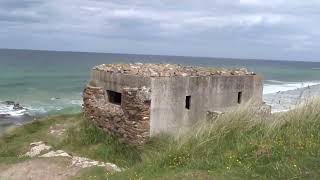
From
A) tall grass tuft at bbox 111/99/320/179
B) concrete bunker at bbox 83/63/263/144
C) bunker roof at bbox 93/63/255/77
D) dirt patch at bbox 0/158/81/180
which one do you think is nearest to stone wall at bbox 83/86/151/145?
concrete bunker at bbox 83/63/263/144

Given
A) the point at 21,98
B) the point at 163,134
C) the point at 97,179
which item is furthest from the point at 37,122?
the point at 21,98

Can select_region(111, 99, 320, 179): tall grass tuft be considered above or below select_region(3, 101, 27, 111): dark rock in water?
above

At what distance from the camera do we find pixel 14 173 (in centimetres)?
1068

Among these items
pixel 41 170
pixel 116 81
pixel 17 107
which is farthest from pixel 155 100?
pixel 17 107

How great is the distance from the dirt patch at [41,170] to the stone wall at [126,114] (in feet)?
7.45

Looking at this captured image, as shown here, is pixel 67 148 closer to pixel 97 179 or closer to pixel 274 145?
pixel 97 179

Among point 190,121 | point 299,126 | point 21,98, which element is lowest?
point 21,98

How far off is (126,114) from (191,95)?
6.35 ft

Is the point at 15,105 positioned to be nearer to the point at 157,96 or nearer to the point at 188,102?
the point at 188,102

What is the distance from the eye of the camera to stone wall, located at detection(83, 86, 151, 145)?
41.2 feet

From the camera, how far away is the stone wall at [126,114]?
41.2 feet

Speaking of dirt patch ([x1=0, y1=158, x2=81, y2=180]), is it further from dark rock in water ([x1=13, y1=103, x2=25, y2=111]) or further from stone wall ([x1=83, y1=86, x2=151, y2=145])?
dark rock in water ([x1=13, y1=103, x2=25, y2=111])

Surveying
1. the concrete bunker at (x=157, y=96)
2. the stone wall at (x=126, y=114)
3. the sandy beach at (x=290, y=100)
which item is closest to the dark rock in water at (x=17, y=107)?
the sandy beach at (x=290, y=100)

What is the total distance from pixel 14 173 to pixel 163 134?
4.14m
